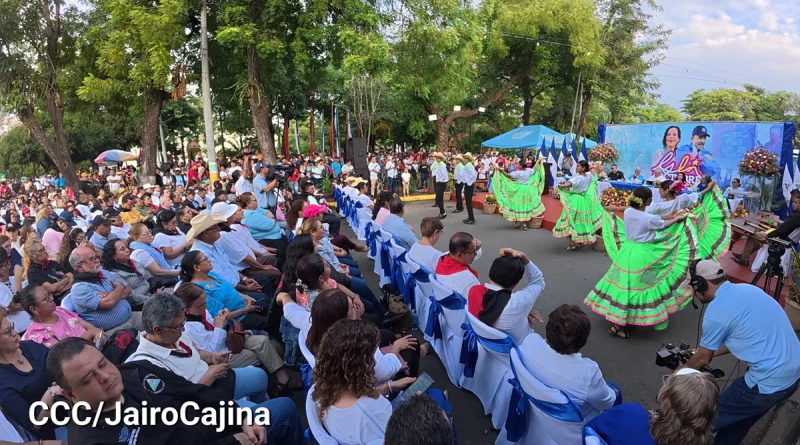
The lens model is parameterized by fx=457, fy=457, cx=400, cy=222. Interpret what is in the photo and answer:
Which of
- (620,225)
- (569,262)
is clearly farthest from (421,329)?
(569,262)

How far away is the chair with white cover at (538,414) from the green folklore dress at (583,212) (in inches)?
217

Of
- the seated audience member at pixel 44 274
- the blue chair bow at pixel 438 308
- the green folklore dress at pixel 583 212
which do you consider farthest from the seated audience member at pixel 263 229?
the green folklore dress at pixel 583 212

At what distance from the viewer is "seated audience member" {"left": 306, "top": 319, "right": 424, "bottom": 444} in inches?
76.8

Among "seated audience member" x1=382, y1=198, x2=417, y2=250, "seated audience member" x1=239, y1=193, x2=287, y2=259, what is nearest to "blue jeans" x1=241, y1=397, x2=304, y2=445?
"seated audience member" x1=382, y1=198, x2=417, y2=250

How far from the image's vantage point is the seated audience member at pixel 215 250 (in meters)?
4.38

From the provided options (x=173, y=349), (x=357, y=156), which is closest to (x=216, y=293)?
(x=173, y=349)

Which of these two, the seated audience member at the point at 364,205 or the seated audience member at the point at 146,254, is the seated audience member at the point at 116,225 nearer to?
the seated audience member at the point at 146,254

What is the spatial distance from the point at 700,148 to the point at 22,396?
14.7 metres

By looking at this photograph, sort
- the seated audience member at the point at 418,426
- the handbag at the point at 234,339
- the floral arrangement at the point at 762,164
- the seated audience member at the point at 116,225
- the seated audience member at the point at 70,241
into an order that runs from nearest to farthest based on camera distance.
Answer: the seated audience member at the point at 418,426 → the handbag at the point at 234,339 → the seated audience member at the point at 70,241 → the seated audience member at the point at 116,225 → the floral arrangement at the point at 762,164

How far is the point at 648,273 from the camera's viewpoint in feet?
14.3

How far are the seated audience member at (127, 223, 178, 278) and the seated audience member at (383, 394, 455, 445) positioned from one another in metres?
3.61

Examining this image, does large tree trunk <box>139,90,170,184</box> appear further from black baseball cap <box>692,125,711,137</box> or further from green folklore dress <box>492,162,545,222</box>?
black baseball cap <box>692,125,711,137</box>

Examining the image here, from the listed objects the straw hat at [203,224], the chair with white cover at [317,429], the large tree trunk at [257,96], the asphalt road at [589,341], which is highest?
the large tree trunk at [257,96]

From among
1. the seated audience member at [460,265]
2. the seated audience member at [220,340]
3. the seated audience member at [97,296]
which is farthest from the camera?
the seated audience member at [460,265]
